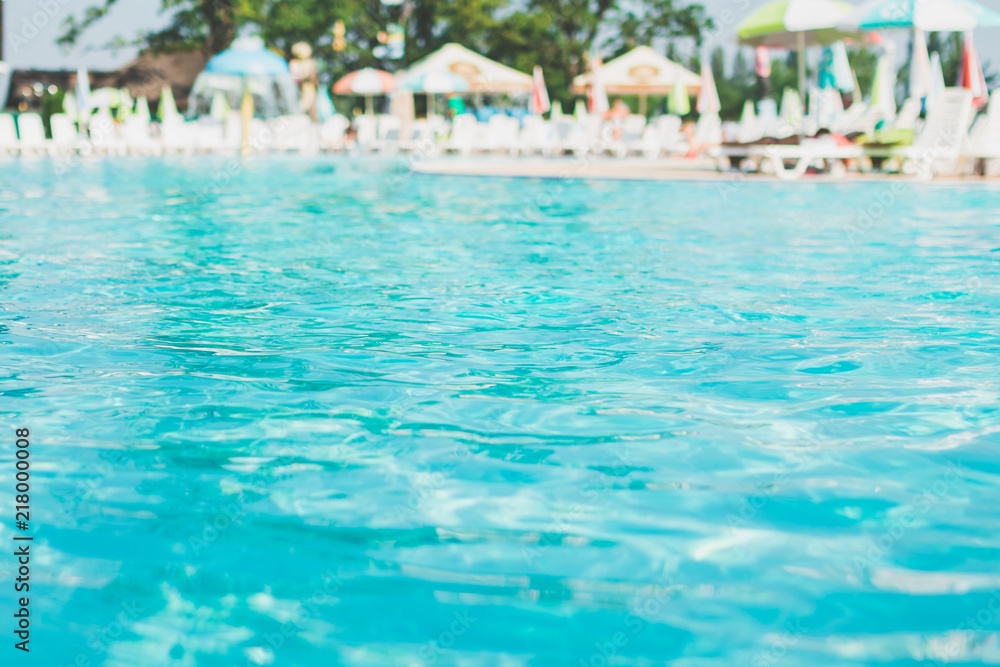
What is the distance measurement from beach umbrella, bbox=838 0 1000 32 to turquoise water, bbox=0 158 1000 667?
294 inches

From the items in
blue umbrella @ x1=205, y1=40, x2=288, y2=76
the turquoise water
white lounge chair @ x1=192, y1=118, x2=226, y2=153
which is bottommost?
the turquoise water

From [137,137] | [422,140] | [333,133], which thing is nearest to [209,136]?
[137,137]

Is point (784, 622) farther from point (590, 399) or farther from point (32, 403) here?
point (32, 403)

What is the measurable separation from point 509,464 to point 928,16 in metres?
11.8

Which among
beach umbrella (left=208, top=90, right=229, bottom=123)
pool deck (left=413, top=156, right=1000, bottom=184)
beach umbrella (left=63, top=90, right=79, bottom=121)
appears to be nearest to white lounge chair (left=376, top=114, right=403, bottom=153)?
beach umbrella (left=208, top=90, right=229, bottom=123)

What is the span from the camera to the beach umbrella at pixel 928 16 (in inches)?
490

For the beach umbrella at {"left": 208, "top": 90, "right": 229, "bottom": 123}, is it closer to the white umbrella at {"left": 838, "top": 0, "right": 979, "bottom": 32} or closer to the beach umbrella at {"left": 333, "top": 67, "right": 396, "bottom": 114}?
the beach umbrella at {"left": 333, "top": 67, "right": 396, "bottom": 114}

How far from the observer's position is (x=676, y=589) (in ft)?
6.89

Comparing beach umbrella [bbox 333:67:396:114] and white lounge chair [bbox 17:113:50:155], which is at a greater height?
beach umbrella [bbox 333:67:396:114]

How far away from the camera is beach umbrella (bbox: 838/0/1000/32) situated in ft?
40.8

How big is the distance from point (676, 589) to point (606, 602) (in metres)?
0.16

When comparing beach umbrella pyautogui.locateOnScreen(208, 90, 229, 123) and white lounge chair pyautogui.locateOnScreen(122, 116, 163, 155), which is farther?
beach umbrella pyautogui.locateOnScreen(208, 90, 229, 123)

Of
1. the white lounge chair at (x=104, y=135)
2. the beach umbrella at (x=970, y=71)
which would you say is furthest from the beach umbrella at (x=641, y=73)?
the beach umbrella at (x=970, y=71)

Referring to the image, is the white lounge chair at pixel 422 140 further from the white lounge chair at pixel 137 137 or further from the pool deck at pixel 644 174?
the pool deck at pixel 644 174
